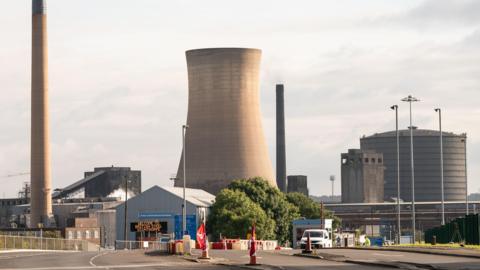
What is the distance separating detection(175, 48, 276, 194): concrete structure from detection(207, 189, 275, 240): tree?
11805mm

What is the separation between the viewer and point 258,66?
153500mm

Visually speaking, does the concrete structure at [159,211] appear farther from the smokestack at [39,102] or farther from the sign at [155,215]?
the smokestack at [39,102]

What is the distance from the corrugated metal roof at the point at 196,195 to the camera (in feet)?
493

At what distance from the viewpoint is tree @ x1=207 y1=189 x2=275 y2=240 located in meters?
136

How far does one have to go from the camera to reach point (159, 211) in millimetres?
150875

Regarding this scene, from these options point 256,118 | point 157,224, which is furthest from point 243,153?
point 157,224

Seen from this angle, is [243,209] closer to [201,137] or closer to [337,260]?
[201,137]

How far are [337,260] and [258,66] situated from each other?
11028 centimetres

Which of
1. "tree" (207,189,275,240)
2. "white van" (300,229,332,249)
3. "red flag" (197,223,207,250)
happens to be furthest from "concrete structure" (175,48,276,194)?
"red flag" (197,223,207,250)

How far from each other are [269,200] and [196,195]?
1113 centimetres

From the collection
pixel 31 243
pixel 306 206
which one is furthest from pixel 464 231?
pixel 306 206

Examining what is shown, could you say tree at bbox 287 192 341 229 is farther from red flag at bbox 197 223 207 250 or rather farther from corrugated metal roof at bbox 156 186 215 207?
red flag at bbox 197 223 207 250

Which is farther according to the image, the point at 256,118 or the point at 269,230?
the point at 256,118

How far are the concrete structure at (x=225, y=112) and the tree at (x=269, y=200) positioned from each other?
565 centimetres
